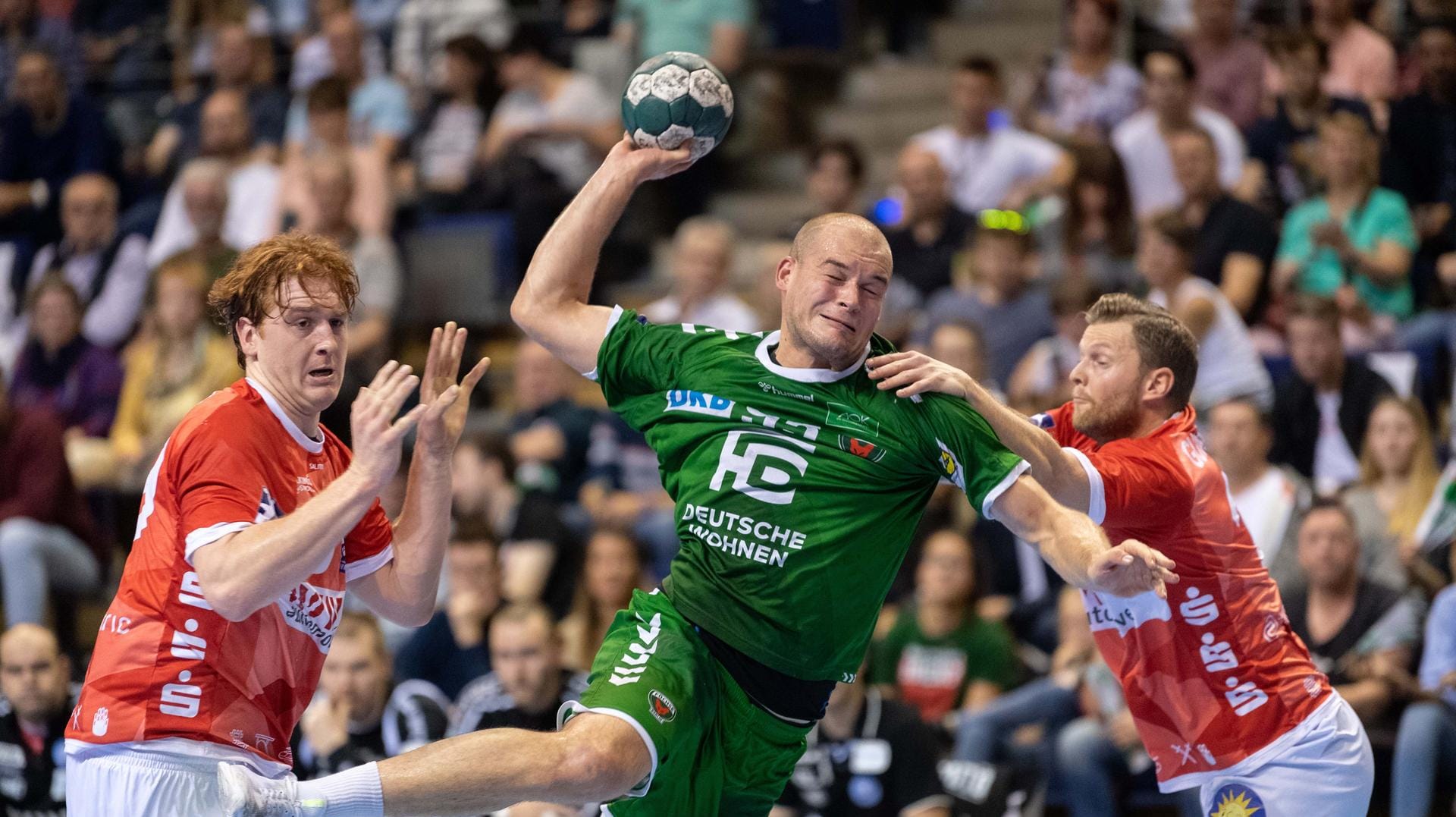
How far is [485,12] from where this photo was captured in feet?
53.4

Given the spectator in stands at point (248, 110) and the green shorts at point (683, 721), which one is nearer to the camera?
the green shorts at point (683, 721)

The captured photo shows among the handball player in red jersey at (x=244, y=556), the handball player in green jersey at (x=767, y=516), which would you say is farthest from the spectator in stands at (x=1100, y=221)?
the handball player in red jersey at (x=244, y=556)

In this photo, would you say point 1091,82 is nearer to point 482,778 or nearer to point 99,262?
point 99,262

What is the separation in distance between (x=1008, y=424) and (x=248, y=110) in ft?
36.9

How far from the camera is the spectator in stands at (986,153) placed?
13602 mm

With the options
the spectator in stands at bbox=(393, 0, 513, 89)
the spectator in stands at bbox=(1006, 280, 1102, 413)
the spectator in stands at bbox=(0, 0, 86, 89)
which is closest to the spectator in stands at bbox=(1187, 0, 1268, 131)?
the spectator in stands at bbox=(1006, 280, 1102, 413)

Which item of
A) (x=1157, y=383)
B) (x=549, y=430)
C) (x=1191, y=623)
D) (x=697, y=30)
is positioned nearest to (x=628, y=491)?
(x=549, y=430)

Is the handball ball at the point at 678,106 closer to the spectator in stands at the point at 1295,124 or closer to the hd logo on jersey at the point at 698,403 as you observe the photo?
the hd logo on jersey at the point at 698,403

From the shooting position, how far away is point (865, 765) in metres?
10.0

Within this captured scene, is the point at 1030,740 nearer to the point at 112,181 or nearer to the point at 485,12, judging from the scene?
the point at 485,12

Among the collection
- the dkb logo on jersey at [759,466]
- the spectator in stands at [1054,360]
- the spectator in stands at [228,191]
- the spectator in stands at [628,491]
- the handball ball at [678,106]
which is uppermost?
the handball ball at [678,106]

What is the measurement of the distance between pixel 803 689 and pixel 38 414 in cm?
773

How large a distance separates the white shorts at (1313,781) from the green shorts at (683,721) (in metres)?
Result: 1.60

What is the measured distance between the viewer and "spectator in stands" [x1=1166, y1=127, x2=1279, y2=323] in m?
12.2
